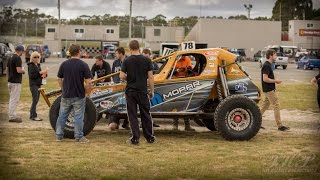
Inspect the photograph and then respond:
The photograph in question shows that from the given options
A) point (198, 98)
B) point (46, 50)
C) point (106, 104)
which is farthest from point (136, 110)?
point (46, 50)

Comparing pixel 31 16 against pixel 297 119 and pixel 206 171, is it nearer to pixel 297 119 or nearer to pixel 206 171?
pixel 206 171

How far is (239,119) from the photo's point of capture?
310 inches

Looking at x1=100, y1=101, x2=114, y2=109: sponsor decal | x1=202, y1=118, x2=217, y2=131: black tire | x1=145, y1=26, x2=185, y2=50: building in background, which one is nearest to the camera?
x1=100, y1=101, x2=114, y2=109: sponsor decal

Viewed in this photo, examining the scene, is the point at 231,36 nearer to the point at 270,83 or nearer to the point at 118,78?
the point at 270,83

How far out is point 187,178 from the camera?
16.1 feet

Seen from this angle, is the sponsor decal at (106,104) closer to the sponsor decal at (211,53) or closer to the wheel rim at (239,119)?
the sponsor decal at (211,53)

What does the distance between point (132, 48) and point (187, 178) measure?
2936 mm

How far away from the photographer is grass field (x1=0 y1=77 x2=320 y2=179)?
485cm

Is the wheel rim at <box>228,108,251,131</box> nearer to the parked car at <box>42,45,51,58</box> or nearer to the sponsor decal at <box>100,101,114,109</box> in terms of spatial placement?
the sponsor decal at <box>100,101,114,109</box>

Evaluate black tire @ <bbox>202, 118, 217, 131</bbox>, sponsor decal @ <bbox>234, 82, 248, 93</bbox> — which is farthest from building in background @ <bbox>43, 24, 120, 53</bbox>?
sponsor decal @ <bbox>234, 82, 248, 93</bbox>

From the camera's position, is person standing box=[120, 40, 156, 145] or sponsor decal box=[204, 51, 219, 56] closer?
person standing box=[120, 40, 156, 145]

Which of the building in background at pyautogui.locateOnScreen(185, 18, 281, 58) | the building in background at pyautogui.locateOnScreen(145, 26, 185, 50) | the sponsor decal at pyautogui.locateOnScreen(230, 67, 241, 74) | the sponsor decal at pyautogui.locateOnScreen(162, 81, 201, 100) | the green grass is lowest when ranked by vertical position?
the green grass

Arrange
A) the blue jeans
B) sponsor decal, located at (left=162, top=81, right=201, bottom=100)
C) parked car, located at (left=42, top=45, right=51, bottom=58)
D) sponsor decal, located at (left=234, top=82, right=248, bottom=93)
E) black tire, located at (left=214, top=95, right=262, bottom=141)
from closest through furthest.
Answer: the blue jeans, black tire, located at (left=214, top=95, right=262, bottom=141), sponsor decal, located at (left=162, top=81, right=201, bottom=100), sponsor decal, located at (left=234, top=82, right=248, bottom=93), parked car, located at (left=42, top=45, right=51, bottom=58)

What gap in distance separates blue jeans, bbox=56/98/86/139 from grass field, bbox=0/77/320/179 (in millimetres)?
180
